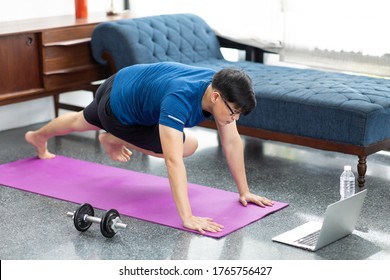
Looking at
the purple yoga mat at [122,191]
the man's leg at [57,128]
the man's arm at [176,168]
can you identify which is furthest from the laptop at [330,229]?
the man's leg at [57,128]

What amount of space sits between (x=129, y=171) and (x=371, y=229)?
1.47m

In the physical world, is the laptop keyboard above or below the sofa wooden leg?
below

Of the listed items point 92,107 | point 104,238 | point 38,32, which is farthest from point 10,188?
point 38,32

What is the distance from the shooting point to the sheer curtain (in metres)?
5.02

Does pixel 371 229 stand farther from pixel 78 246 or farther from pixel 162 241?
pixel 78 246

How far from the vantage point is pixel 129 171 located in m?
4.39

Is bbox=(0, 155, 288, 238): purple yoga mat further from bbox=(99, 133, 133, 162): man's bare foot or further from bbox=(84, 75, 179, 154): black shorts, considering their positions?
bbox=(84, 75, 179, 154): black shorts

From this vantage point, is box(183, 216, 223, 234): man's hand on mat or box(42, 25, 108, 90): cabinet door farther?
Result: box(42, 25, 108, 90): cabinet door

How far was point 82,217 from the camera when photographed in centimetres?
342

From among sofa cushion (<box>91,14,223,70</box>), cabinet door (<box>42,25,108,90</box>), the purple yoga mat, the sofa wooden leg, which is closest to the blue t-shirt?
the purple yoga mat

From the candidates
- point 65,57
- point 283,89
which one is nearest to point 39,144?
point 65,57

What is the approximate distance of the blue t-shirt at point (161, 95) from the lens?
11.1 ft

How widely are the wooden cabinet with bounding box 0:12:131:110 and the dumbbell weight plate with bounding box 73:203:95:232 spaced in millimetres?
1567

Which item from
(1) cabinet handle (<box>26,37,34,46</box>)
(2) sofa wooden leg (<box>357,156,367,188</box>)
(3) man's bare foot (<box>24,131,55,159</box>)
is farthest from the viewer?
(1) cabinet handle (<box>26,37,34,46</box>)
